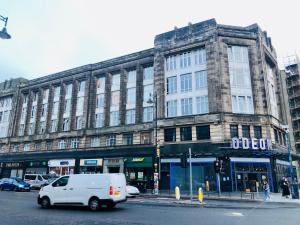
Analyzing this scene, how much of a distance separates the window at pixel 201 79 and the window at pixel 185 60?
212 centimetres

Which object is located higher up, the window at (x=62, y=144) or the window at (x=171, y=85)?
the window at (x=171, y=85)

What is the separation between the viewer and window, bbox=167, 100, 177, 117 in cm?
3312

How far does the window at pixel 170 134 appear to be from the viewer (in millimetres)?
31805

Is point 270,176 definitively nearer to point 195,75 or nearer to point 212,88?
point 212,88

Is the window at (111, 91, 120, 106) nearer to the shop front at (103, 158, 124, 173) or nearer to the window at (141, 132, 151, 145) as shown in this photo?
the window at (141, 132, 151, 145)

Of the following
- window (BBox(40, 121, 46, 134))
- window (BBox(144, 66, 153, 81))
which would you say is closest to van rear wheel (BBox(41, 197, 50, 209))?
window (BBox(144, 66, 153, 81))

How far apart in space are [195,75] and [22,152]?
1309 inches

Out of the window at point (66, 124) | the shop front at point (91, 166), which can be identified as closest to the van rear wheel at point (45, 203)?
the shop front at point (91, 166)

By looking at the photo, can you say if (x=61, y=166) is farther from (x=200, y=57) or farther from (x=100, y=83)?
(x=200, y=57)

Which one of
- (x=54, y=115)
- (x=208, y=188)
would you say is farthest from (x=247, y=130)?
(x=54, y=115)

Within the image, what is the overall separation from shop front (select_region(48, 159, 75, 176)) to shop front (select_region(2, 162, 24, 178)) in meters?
7.08

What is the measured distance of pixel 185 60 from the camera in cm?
3444

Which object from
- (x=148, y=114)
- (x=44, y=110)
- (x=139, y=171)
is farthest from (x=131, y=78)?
(x=44, y=110)

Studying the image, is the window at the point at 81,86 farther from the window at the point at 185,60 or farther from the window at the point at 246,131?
the window at the point at 246,131
